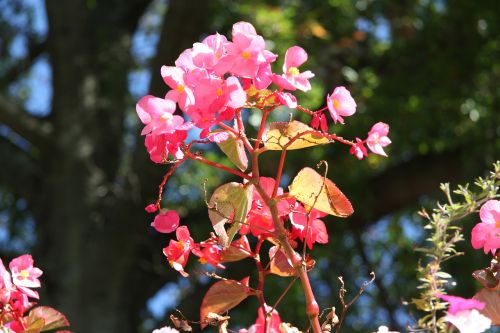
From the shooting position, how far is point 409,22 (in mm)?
3807

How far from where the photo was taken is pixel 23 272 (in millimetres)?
803

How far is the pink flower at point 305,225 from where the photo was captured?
758 millimetres

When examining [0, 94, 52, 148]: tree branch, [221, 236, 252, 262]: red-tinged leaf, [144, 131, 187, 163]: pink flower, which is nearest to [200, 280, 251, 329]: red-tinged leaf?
[221, 236, 252, 262]: red-tinged leaf

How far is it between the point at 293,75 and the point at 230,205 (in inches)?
4.7

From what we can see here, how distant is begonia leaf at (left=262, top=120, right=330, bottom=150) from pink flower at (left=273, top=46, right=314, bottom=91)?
3cm

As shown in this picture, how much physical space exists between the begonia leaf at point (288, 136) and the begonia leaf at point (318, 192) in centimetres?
2

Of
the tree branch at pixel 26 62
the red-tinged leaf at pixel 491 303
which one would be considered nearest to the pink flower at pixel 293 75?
the red-tinged leaf at pixel 491 303

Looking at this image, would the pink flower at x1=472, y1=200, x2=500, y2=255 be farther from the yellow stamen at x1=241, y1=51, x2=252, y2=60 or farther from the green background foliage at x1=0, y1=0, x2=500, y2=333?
the green background foliage at x1=0, y1=0, x2=500, y2=333

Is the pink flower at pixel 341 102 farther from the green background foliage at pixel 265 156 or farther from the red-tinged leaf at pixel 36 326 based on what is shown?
the green background foliage at pixel 265 156

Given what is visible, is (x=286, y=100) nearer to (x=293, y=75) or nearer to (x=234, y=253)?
(x=293, y=75)

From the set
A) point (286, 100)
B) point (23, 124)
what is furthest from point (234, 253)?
point (23, 124)

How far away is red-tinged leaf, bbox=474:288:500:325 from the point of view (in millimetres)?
667

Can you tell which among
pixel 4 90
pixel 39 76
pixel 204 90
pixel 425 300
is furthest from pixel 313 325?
pixel 39 76

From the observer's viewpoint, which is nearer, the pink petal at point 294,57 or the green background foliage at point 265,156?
the pink petal at point 294,57
